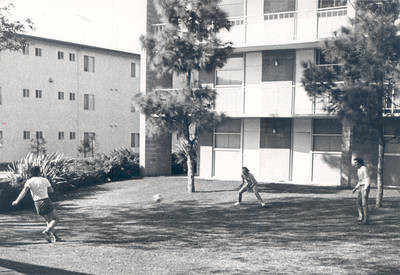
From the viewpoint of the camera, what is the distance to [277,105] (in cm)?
1970

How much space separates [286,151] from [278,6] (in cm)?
611

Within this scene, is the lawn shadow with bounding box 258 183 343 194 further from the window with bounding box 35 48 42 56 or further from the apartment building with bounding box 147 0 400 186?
the window with bounding box 35 48 42 56

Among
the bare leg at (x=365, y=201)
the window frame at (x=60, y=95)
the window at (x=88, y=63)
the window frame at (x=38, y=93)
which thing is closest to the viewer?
the bare leg at (x=365, y=201)

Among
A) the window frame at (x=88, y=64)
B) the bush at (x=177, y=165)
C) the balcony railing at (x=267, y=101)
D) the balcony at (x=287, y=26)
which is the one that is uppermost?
the window frame at (x=88, y=64)

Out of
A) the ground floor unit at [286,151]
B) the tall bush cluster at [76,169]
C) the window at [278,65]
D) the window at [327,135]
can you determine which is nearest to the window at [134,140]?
the tall bush cluster at [76,169]

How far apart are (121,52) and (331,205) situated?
29087 millimetres

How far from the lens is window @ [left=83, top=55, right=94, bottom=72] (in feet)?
124

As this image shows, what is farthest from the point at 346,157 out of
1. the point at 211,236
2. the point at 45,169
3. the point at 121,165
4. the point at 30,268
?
the point at 30,268

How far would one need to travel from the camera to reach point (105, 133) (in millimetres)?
39781

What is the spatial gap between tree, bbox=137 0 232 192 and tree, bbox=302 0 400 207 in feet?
14.9

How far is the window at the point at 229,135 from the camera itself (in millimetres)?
21453

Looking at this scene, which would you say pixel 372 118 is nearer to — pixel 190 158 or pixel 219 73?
pixel 190 158

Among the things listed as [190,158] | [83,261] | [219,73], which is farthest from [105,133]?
[83,261]

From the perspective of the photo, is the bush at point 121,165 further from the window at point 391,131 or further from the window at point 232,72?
the window at point 391,131
